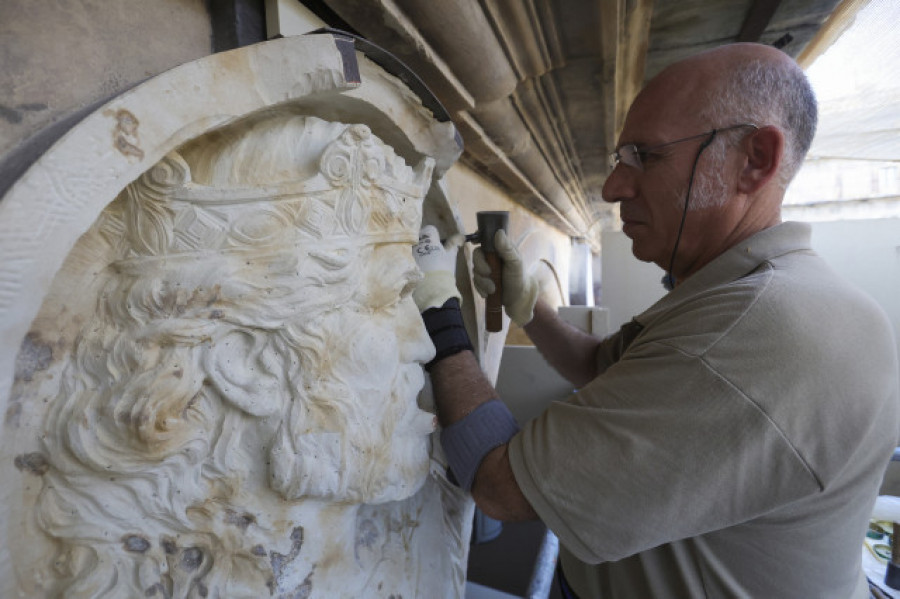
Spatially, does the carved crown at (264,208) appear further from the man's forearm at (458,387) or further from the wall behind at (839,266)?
the wall behind at (839,266)

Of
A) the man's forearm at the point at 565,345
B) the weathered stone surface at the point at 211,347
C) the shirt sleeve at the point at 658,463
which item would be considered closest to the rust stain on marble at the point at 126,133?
the weathered stone surface at the point at 211,347

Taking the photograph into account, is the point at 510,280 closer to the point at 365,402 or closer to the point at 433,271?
the point at 433,271

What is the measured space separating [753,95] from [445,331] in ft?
2.22

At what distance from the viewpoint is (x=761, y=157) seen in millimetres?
780

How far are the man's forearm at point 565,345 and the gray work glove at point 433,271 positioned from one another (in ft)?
1.80

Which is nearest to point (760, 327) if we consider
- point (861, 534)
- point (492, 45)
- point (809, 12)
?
point (861, 534)

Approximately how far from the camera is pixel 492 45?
3.14ft

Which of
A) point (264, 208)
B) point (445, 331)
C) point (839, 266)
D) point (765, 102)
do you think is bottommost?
point (839, 266)

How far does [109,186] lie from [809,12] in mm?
1753

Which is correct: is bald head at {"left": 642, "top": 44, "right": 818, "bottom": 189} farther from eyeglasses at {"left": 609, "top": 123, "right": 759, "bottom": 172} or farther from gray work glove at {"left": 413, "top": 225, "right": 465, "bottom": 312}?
gray work glove at {"left": 413, "top": 225, "right": 465, "bottom": 312}

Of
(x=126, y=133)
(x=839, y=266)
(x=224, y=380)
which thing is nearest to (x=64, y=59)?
(x=126, y=133)

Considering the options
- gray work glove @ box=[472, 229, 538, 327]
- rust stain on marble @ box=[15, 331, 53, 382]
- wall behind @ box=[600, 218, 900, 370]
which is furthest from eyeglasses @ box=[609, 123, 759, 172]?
wall behind @ box=[600, 218, 900, 370]

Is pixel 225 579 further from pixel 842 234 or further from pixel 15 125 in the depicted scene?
pixel 842 234

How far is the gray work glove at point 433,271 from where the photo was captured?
90cm
